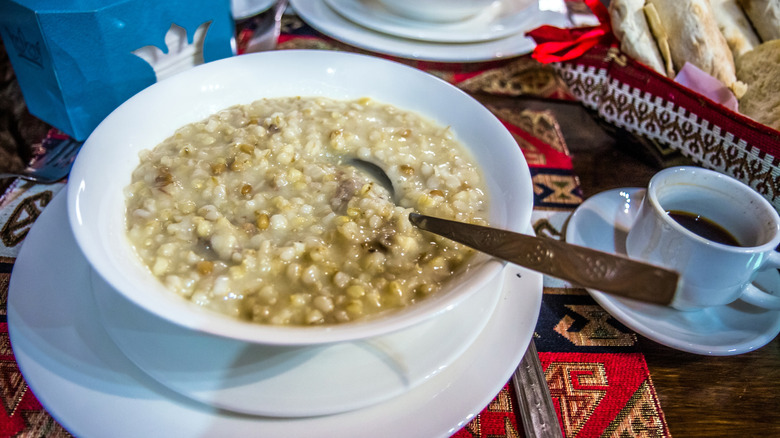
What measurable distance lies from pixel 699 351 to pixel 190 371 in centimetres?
145

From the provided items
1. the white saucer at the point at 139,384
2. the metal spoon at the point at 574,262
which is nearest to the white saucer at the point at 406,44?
the metal spoon at the point at 574,262

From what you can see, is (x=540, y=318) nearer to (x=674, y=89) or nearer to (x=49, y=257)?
(x=674, y=89)

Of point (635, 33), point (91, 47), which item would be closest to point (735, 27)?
point (635, 33)

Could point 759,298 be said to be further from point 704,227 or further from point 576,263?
point 576,263

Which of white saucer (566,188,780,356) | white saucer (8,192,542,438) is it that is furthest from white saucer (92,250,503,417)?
white saucer (566,188,780,356)

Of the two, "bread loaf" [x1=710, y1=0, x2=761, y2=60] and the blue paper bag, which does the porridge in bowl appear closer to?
the blue paper bag

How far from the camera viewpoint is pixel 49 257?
5.26ft

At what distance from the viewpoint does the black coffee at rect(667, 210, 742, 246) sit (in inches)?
70.0

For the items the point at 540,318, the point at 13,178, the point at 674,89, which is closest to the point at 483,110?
the point at 540,318

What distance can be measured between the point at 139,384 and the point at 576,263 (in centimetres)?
111

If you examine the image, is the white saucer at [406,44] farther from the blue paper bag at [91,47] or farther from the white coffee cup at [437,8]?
the blue paper bag at [91,47]

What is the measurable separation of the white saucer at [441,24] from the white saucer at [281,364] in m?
1.94

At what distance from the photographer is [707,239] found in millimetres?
1647

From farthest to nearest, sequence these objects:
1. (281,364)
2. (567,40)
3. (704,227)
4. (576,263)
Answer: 1. (567,40)
2. (704,227)
3. (281,364)
4. (576,263)
